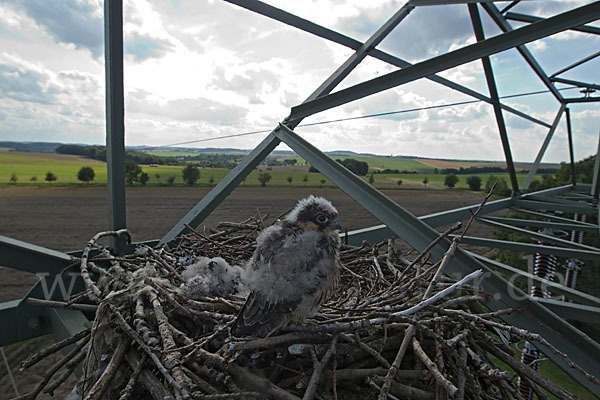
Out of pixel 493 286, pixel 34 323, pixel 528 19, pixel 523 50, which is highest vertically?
pixel 528 19

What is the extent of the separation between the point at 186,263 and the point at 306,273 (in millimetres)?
847

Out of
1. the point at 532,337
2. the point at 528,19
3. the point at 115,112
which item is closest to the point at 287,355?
the point at 532,337

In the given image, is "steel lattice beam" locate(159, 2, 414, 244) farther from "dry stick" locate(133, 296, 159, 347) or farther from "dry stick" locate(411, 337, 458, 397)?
"dry stick" locate(411, 337, 458, 397)

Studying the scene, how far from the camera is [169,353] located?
908 mm

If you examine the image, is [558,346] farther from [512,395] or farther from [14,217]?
[14,217]

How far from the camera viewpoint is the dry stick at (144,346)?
820mm

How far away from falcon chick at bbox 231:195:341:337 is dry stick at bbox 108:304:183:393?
21 centimetres

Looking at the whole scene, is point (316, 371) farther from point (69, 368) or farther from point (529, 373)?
point (69, 368)

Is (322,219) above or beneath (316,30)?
beneath

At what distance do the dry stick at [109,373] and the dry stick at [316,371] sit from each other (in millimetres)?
585

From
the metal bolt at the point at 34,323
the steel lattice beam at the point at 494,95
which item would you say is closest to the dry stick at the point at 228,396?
the metal bolt at the point at 34,323

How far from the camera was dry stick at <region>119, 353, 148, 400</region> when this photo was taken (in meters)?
0.88

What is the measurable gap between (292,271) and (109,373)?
0.63 metres

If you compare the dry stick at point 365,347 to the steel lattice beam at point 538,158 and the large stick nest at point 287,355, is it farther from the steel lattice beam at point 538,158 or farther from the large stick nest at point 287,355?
the steel lattice beam at point 538,158
